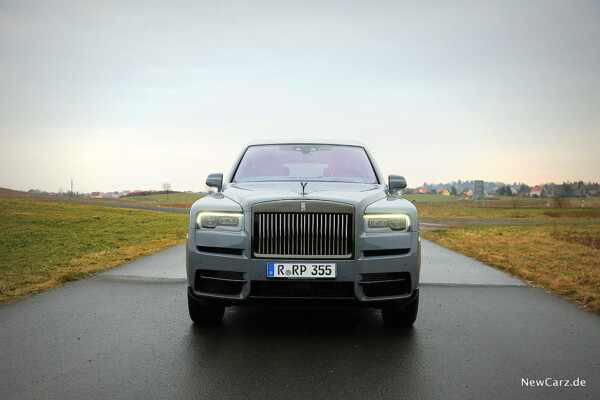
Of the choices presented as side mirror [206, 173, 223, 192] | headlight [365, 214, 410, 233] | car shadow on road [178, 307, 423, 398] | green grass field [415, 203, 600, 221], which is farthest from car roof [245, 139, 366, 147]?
green grass field [415, 203, 600, 221]

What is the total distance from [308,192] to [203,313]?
1592 millimetres

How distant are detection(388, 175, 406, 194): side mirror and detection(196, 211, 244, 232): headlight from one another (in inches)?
82.0

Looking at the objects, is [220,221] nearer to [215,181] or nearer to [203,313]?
[203,313]

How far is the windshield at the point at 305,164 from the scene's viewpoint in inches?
220

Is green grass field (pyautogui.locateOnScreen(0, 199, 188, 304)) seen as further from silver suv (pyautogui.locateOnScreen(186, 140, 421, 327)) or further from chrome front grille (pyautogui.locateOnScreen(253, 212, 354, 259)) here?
chrome front grille (pyautogui.locateOnScreen(253, 212, 354, 259))

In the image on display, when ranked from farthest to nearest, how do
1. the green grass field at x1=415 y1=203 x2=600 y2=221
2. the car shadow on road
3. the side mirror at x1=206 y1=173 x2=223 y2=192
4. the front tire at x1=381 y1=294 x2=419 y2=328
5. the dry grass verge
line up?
the green grass field at x1=415 y1=203 x2=600 y2=221
the dry grass verge
the side mirror at x1=206 y1=173 x2=223 y2=192
the front tire at x1=381 y1=294 x2=419 y2=328
the car shadow on road

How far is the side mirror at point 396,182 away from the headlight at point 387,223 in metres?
1.16

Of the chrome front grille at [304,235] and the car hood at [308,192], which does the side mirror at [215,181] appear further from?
the chrome front grille at [304,235]

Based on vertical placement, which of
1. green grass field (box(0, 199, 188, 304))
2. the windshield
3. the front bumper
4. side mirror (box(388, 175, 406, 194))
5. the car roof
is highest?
the car roof

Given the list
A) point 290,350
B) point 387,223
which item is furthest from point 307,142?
point 290,350

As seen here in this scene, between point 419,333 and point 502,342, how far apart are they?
737 mm

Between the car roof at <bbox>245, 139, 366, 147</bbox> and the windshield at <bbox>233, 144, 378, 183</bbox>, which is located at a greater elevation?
the car roof at <bbox>245, 139, 366, 147</bbox>

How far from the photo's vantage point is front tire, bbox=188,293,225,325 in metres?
4.57

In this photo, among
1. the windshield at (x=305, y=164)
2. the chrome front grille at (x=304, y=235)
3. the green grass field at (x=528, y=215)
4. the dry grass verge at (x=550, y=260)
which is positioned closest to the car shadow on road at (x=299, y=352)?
the chrome front grille at (x=304, y=235)
